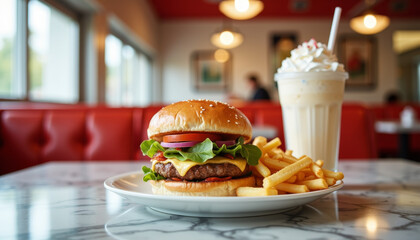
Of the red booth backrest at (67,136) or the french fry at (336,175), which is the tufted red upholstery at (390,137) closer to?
the red booth backrest at (67,136)

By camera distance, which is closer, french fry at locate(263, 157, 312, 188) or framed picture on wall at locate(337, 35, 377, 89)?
french fry at locate(263, 157, 312, 188)

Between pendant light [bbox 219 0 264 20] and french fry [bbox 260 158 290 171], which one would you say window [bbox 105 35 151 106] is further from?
french fry [bbox 260 158 290 171]

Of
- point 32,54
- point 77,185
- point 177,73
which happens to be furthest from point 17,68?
point 177,73

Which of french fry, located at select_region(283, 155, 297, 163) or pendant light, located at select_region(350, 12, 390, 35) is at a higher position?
pendant light, located at select_region(350, 12, 390, 35)

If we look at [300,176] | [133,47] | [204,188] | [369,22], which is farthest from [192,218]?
[133,47]

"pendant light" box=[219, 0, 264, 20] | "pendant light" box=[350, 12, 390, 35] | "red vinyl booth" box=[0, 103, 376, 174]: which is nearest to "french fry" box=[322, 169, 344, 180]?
"red vinyl booth" box=[0, 103, 376, 174]

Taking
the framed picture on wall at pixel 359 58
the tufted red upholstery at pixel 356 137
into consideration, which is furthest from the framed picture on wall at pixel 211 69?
the tufted red upholstery at pixel 356 137
